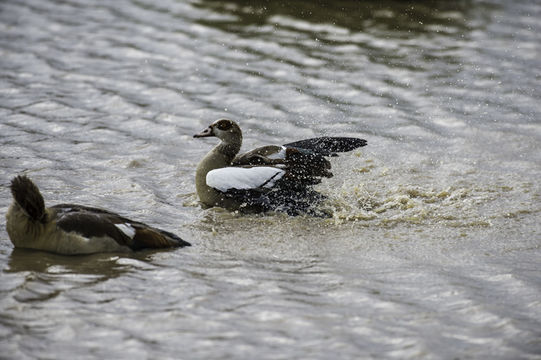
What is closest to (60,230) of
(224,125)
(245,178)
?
(245,178)

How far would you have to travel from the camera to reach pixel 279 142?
36.5 ft

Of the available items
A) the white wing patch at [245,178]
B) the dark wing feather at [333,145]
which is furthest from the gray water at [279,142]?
the dark wing feather at [333,145]

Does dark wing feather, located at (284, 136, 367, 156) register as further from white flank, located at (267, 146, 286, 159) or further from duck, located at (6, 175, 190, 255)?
duck, located at (6, 175, 190, 255)

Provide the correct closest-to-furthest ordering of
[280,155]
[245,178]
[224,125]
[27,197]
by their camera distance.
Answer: [27,197]
[245,178]
[280,155]
[224,125]

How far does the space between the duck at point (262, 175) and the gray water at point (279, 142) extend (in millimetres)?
220

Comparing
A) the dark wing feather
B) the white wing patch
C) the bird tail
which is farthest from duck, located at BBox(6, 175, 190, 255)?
the dark wing feather

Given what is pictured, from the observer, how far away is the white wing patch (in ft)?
28.9

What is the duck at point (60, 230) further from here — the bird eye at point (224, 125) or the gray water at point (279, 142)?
the bird eye at point (224, 125)

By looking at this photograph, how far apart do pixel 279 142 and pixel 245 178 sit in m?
2.39

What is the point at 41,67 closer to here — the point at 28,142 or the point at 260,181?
the point at 28,142

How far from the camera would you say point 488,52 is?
566 inches

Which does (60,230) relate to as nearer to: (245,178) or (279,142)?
(245,178)

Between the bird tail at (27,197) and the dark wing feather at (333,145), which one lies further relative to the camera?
the dark wing feather at (333,145)

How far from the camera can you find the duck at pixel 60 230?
742 centimetres
